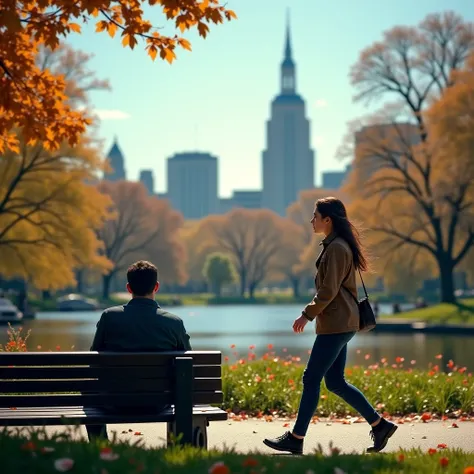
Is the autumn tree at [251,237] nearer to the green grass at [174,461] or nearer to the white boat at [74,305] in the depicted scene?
the white boat at [74,305]

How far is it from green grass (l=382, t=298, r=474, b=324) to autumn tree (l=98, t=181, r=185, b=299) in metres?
38.6

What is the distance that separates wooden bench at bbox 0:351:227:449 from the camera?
6715mm

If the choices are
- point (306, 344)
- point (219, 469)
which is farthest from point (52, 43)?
point (306, 344)

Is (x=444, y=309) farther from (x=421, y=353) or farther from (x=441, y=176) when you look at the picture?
(x=421, y=353)

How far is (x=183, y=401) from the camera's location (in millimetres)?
6777

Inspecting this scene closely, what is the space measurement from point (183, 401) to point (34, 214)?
43.2m

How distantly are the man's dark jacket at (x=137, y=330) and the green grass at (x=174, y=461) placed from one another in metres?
1.02

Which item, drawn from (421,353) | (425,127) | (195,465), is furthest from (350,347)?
(195,465)

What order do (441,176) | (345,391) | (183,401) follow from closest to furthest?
(183,401)
(345,391)
(441,176)

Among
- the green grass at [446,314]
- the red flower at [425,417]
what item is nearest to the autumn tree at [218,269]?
the green grass at [446,314]

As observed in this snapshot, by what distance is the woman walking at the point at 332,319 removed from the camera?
294 inches

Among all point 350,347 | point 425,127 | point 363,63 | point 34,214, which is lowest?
point 350,347

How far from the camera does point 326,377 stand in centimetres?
770

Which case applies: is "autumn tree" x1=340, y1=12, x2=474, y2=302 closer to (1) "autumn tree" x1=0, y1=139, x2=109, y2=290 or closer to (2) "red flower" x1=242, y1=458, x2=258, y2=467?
(1) "autumn tree" x1=0, y1=139, x2=109, y2=290
